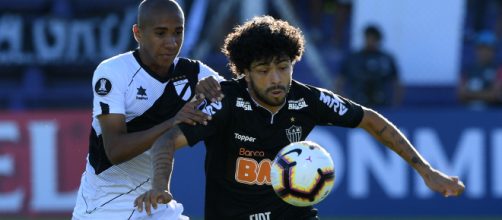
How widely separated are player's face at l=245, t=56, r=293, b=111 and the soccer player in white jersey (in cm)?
45

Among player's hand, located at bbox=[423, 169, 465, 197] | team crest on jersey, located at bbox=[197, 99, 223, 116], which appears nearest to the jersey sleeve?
player's hand, located at bbox=[423, 169, 465, 197]

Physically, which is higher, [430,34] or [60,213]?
[430,34]

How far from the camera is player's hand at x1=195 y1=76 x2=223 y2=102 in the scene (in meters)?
6.25

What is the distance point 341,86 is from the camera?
45.3 feet

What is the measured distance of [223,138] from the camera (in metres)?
6.52

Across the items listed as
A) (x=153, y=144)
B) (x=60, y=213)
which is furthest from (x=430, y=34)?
(x=153, y=144)

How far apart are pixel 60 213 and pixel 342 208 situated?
3280mm

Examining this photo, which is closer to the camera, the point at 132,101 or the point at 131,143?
the point at 131,143

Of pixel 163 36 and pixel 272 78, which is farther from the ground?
pixel 163 36

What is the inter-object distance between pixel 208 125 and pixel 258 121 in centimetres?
41

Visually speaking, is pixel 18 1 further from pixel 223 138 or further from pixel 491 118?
pixel 223 138

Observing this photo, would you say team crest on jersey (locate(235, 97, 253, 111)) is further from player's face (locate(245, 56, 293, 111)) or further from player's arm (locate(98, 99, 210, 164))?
player's arm (locate(98, 99, 210, 164))

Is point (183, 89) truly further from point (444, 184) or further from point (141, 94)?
point (444, 184)

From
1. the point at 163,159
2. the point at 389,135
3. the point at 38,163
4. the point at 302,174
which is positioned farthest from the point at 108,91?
the point at 38,163
